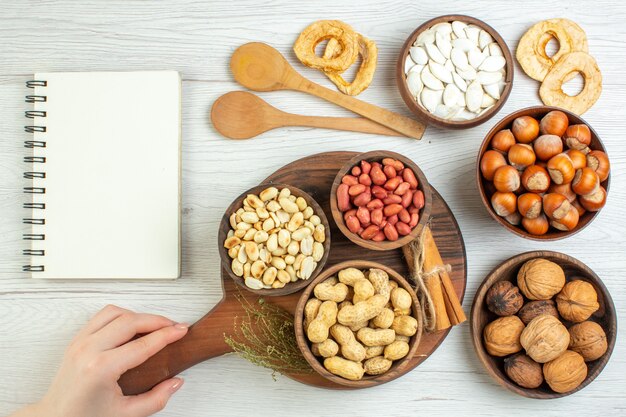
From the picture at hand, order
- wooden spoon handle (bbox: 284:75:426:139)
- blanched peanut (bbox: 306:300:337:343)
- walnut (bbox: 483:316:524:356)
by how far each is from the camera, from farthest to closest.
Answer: wooden spoon handle (bbox: 284:75:426:139)
walnut (bbox: 483:316:524:356)
blanched peanut (bbox: 306:300:337:343)

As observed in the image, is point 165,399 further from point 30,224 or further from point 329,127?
point 329,127

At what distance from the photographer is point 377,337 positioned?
0.96 m

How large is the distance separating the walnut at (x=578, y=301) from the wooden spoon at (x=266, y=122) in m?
A: 0.44

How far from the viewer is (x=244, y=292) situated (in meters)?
1.07

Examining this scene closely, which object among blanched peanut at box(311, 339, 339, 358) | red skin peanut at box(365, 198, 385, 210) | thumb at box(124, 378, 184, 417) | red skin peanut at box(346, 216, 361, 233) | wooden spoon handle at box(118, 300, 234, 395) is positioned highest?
red skin peanut at box(365, 198, 385, 210)

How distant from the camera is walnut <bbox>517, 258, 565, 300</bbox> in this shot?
1.04 metres

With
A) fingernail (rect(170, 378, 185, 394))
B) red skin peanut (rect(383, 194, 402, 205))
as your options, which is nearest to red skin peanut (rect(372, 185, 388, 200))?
red skin peanut (rect(383, 194, 402, 205))

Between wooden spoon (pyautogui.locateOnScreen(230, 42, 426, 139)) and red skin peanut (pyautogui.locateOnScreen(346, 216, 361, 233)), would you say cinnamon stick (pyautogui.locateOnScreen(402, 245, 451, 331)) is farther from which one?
wooden spoon (pyautogui.locateOnScreen(230, 42, 426, 139))

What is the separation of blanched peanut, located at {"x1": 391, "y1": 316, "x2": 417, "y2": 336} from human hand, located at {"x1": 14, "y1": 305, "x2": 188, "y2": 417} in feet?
1.30

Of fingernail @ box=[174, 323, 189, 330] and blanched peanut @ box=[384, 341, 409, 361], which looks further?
fingernail @ box=[174, 323, 189, 330]

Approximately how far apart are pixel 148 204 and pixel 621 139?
3.19 ft

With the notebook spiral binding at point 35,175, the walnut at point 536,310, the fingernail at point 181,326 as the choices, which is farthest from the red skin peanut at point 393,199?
the notebook spiral binding at point 35,175

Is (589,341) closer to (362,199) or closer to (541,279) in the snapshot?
(541,279)

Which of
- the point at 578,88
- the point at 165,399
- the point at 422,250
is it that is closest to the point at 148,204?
the point at 165,399
